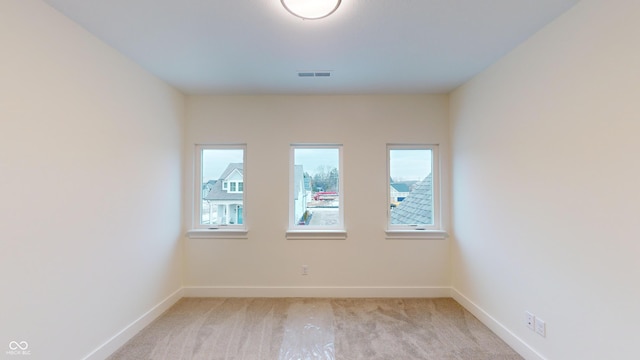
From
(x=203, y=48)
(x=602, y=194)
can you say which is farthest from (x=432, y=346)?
(x=203, y=48)

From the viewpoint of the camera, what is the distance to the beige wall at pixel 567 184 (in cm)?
141

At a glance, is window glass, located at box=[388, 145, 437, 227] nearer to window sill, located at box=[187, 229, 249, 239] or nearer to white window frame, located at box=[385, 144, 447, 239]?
white window frame, located at box=[385, 144, 447, 239]

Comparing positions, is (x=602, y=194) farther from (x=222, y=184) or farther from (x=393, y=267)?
(x=222, y=184)

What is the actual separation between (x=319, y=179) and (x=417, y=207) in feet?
4.25

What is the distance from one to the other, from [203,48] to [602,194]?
2876 millimetres

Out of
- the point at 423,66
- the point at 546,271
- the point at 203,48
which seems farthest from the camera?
the point at 423,66

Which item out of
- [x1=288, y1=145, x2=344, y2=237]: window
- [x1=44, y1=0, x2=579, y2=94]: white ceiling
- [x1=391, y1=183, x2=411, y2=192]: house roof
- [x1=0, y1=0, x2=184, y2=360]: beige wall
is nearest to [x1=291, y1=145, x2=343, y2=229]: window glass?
[x1=288, y1=145, x2=344, y2=237]: window

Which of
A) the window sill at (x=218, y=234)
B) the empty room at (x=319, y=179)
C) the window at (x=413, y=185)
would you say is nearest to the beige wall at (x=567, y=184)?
the empty room at (x=319, y=179)

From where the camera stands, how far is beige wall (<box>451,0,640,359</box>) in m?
1.41

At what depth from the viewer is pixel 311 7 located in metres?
1.56

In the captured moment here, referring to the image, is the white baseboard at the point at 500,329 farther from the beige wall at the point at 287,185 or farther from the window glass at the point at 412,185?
the window glass at the point at 412,185

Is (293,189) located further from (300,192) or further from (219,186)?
(219,186)

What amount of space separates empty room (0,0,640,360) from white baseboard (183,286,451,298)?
0.08ft

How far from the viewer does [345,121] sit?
3283 millimetres
